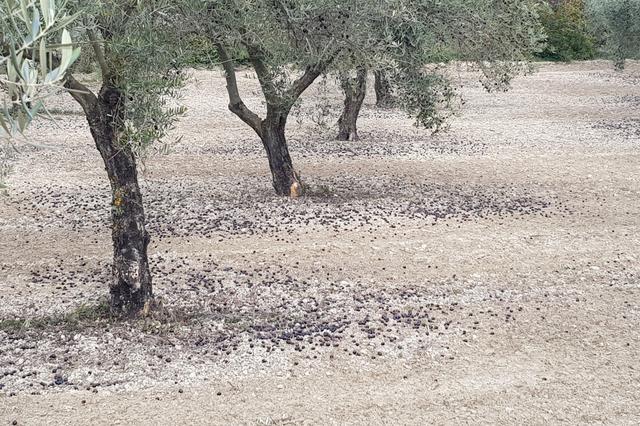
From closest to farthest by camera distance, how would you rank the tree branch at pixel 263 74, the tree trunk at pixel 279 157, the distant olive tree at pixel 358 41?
1. the distant olive tree at pixel 358 41
2. the tree branch at pixel 263 74
3. the tree trunk at pixel 279 157

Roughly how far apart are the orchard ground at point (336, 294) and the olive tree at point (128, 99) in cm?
62

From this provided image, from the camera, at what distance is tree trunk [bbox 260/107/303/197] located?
1345 centimetres

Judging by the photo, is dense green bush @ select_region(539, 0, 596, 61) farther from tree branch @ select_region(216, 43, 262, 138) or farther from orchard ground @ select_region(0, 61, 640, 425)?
tree branch @ select_region(216, 43, 262, 138)

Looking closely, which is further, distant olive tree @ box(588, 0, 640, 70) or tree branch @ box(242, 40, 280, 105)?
distant olive tree @ box(588, 0, 640, 70)

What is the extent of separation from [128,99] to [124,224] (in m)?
1.39

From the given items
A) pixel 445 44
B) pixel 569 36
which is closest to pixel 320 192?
pixel 445 44

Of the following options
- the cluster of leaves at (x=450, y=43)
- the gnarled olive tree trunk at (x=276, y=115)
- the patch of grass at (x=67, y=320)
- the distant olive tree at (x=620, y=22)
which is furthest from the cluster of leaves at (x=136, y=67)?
the distant olive tree at (x=620, y=22)

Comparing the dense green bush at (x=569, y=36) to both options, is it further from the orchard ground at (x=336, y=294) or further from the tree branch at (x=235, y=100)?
the tree branch at (x=235, y=100)

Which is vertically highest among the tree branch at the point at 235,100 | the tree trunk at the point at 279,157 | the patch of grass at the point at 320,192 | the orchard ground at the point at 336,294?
the tree branch at the point at 235,100

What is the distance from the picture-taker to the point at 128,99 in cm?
732

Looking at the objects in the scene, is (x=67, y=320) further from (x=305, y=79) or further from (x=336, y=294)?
(x=305, y=79)

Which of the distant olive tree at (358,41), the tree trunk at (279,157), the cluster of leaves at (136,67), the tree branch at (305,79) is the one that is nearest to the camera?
the cluster of leaves at (136,67)

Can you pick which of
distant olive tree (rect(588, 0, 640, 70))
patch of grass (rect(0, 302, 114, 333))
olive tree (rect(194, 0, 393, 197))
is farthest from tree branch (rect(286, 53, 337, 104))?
distant olive tree (rect(588, 0, 640, 70))

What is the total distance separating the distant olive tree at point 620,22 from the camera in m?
28.2
